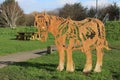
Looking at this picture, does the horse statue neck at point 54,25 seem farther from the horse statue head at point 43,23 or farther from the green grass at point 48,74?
the green grass at point 48,74

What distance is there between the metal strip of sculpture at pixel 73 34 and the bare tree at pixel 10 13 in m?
61.4

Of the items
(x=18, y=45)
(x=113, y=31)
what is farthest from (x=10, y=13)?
(x=18, y=45)

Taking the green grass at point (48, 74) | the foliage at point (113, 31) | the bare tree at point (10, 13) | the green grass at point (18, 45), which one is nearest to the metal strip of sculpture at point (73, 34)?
the green grass at point (48, 74)

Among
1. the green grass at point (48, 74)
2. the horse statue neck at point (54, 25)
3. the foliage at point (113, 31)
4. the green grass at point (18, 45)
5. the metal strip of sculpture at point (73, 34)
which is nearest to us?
the green grass at point (48, 74)

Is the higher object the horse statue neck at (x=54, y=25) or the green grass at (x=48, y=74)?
the horse statue neck at (x=54, y=25)

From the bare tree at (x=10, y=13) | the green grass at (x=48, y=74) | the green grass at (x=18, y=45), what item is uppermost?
the bare tree at (x=10, y=13)

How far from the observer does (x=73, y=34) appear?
11.8m

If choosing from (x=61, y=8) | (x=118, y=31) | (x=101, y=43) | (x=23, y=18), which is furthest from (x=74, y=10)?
(x=101, y=43)

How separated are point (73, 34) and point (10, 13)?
68.0 meters

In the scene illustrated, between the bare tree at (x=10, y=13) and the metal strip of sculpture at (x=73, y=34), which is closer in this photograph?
the metal strip of sculpture at (x=73, y=34)

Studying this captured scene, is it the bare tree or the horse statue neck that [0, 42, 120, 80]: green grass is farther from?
the bare tree

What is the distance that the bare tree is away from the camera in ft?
247

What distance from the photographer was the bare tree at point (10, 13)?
2970 inches

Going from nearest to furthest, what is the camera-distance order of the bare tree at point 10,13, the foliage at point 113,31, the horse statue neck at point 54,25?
the horse statue neck at point 54,25 < the foliage at point 113,31 < the bare tree at point 10,13
